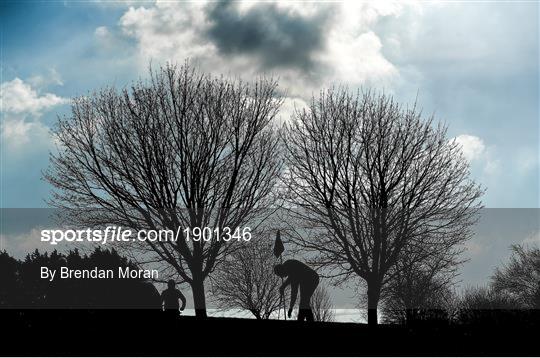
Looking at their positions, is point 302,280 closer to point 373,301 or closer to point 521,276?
point 373,301

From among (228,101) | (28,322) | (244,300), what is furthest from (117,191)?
(244,300)

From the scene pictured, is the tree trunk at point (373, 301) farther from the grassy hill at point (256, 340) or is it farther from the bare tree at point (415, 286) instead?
the grassy hill at point (256, 340)

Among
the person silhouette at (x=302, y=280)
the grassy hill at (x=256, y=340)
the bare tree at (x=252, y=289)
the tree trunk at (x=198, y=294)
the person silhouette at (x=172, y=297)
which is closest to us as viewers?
the grassy hill at (x=256, y=340)

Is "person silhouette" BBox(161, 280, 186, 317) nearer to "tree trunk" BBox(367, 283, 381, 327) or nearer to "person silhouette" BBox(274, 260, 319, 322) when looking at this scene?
"person silhouette" BBox(274, 260, 319, 322)

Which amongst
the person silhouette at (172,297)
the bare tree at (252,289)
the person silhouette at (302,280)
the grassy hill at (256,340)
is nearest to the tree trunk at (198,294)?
the person silhouette at (172,297)

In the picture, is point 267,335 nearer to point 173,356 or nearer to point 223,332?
point 223,332

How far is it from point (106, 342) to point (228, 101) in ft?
45.0

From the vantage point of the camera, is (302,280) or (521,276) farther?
(521,276)

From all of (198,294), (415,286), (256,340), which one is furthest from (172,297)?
(415,286)

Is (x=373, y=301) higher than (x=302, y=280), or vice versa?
(x=302, y=280)

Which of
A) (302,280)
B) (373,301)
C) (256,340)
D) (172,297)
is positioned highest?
(302,280)

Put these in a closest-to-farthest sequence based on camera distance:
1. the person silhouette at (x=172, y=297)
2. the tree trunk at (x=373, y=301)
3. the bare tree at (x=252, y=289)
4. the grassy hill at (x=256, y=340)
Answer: the grassy hill at (x=256, y=340)
the person silhouette at (x=172, y=297)
the tree trunk at (x=373, y=301)
the bare tree at (x=252, y=289)

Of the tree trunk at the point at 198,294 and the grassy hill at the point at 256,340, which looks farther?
the tree trunk at the point at 198,294

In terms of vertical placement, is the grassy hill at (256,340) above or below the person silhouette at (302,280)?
below
